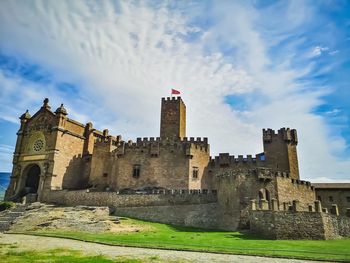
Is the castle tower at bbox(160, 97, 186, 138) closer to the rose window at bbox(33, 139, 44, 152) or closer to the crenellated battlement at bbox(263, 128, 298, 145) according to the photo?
the crenellated battlement at bbox(263, 128, 298, 145)

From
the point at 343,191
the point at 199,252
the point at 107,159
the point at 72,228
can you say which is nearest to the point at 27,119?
the point at 107,159

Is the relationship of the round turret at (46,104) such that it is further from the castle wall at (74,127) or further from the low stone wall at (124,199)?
the low stone wall at (124,199)

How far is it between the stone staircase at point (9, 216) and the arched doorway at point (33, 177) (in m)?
11.7

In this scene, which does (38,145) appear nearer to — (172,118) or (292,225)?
(172,118)

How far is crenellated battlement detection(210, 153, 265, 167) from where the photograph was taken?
4544 centimetres

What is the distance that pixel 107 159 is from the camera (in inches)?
1895

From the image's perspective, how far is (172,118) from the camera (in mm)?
50594

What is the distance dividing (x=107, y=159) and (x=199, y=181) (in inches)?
606

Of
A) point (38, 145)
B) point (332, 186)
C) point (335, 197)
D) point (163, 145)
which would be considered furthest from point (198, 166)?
point (38, 145)

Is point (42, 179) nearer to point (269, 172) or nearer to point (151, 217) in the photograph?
point (151, 217)

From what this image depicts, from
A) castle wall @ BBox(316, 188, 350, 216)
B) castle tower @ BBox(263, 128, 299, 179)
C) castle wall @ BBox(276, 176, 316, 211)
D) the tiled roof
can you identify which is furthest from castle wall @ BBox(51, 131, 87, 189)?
the tiled roof

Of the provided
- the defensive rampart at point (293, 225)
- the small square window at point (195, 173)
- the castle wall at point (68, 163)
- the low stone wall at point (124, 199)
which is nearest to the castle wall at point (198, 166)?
the small square window at point (195, 173)

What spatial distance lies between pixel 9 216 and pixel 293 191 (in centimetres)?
3173

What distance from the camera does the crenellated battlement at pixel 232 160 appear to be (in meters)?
45.4
